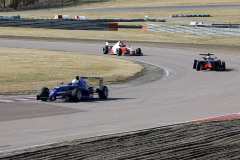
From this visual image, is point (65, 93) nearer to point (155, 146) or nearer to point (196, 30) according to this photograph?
point (155, 146)

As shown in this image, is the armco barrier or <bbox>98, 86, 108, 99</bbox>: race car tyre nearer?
<bbox>98, 86, 108, 99</bbox>: race car tyre

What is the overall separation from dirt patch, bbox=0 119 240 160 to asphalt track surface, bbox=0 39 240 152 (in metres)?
0.85

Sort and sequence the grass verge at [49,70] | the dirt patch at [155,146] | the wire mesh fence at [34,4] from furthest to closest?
the wire mesh fence at [34,4], the grass verge at [49,70], the dirt patch at [155,146]

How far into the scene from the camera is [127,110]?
16.8 meters

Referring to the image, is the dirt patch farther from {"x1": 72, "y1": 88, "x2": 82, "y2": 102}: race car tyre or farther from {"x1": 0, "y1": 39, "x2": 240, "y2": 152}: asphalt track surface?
{"x1": 72, "y1": 88, "x2": 82, "y2": 102}: race car tyre

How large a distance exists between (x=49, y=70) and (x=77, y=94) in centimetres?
1184

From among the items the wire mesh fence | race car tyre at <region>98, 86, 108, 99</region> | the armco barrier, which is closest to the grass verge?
race car tyre at <region>98, 86, 108, 99</region>

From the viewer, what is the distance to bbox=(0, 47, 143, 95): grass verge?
24047 mm

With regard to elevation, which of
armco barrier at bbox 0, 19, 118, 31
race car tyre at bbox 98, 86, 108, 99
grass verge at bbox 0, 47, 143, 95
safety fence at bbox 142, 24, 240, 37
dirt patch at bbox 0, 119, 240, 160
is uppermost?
armco barrier at bbox 0, 19, 118, 31

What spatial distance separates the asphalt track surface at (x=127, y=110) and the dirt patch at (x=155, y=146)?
85cm

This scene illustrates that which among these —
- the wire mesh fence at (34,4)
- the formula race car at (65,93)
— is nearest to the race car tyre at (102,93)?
the formula race car at (65,93)

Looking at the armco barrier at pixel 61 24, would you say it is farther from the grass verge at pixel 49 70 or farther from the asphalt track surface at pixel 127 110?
the asphalt track surface at pixel 127 110

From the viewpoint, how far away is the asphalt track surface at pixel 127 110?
41.5ft

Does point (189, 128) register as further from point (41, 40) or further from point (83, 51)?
point (41, 40)
